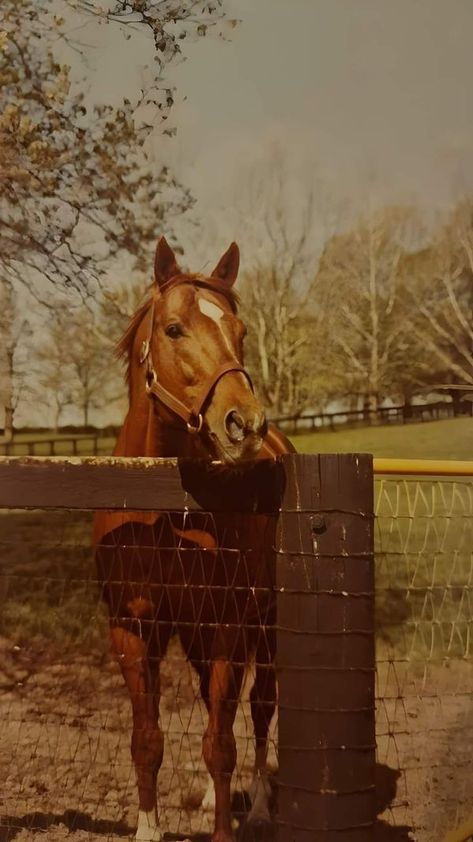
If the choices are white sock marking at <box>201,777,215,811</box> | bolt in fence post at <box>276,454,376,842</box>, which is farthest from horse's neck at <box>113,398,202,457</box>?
white sock marking at <box>201,777,215,811</box>

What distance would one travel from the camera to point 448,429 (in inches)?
114

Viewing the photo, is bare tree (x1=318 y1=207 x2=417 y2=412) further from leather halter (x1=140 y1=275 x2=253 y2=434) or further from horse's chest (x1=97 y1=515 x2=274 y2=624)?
horse's chest (x1=97 y1=515 x2=274 y2=624)

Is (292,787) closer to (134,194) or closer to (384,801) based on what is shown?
(384,801)

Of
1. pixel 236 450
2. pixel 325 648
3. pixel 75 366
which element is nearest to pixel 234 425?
pixel 236 450

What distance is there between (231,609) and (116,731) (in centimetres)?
116

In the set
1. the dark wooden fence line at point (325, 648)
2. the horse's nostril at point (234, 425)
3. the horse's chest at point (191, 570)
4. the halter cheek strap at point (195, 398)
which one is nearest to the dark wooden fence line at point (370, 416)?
the halter cheek strap at point (195, 398)

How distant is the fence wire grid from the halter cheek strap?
0.82 m

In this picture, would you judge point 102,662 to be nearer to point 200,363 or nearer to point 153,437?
point 153,437

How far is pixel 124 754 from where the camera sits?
2689mm

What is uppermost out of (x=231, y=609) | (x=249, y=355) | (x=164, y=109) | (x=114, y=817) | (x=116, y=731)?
(x=164, y=109)

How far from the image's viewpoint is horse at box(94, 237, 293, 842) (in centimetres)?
180

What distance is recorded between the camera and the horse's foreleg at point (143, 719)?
6.12 feet

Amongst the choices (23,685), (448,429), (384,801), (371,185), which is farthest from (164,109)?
(384,801)

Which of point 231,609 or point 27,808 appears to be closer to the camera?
point 231,609
